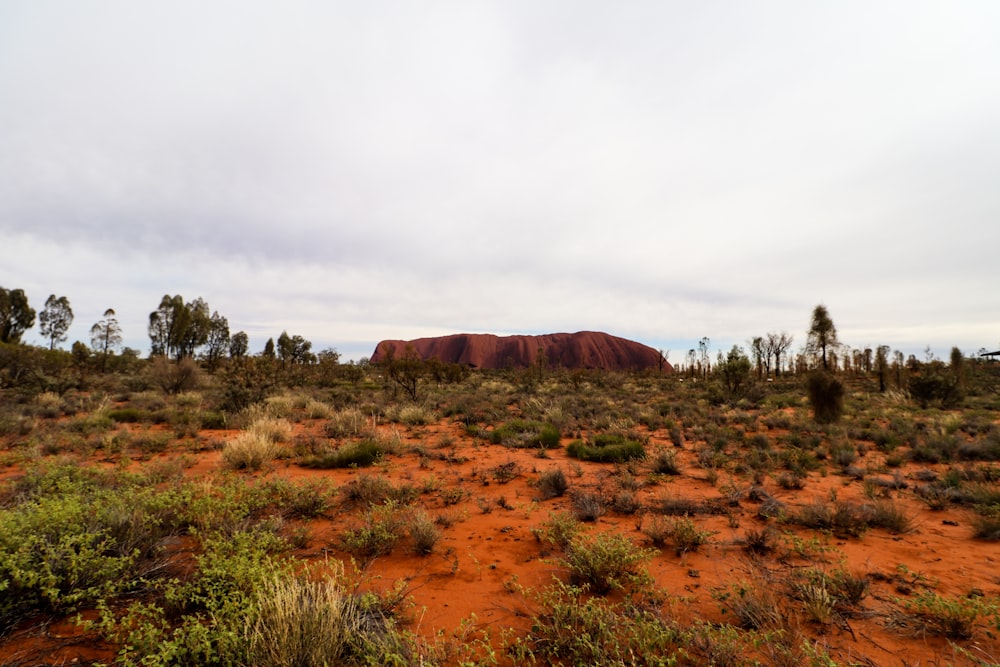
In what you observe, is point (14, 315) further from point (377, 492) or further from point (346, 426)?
point (377, 492)

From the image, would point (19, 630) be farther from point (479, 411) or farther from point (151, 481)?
point (479, 411)

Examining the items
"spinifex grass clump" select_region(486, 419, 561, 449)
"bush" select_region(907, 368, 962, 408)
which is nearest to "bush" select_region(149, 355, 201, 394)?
"spinifex grass clump" select_region(486, 419, 561, 449)

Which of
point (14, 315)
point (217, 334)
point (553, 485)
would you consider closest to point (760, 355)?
point (553, 485)

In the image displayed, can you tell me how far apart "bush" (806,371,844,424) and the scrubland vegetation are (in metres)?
2.66

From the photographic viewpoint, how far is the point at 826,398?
13.8 metres

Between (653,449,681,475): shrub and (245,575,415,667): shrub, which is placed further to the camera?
(653,449,681,475): shrub

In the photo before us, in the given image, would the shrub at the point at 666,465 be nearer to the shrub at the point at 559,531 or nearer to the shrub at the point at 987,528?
the shrub at the point at 559,531

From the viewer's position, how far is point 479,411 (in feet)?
48.2

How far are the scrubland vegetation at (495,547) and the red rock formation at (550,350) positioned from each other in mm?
95218

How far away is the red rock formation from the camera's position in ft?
351

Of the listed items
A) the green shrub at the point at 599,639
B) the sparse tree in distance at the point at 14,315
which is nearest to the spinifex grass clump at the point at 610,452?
the green shrub at the point at 599,639

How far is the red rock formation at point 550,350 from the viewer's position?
10688 centimetres

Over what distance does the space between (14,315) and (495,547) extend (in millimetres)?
67934

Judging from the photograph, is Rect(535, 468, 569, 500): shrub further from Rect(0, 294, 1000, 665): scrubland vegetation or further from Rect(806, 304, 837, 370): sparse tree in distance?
Rect(806, 304, 837, 370): sparse tree in distance
